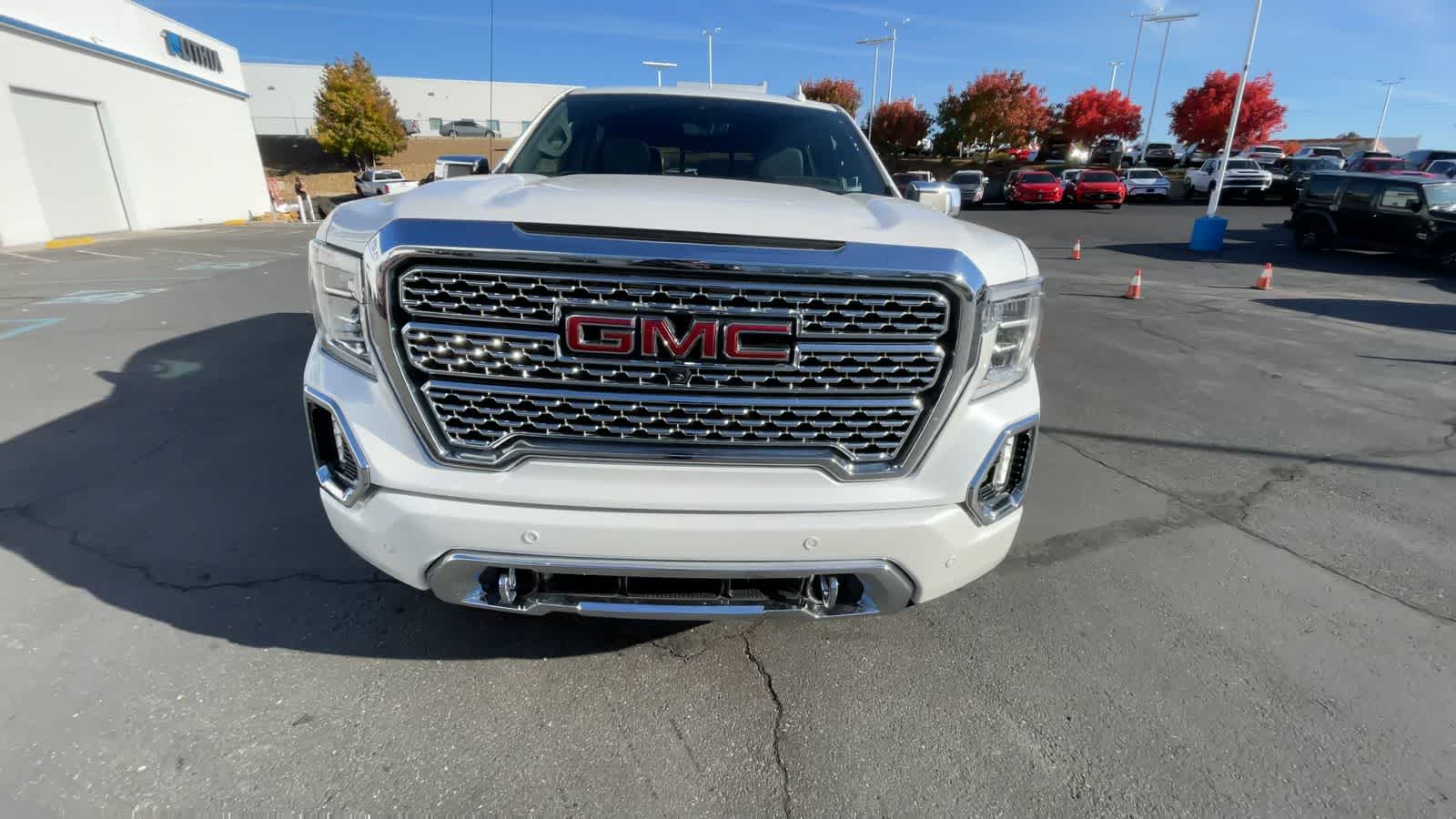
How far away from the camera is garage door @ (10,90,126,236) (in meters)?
16.9

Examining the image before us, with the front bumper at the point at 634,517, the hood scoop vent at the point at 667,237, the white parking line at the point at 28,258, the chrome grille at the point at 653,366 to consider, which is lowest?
the white parking line at the point at 28,258

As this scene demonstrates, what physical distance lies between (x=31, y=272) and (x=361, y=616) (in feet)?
46.4

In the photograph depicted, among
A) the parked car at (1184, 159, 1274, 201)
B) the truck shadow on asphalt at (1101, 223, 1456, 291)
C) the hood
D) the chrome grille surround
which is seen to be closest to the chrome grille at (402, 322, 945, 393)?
the chrome grille surround

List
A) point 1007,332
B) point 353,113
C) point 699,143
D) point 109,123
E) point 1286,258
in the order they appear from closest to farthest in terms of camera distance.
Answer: point 1007,332
point 699,143
point 1286,258
point 109,123
point 353,113

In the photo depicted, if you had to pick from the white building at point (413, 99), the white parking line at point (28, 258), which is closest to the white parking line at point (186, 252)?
the white parking line at point (28, 258)

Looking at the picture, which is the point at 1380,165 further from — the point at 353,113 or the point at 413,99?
the point at 413,99

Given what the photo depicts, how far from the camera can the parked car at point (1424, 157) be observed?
85.7 feet

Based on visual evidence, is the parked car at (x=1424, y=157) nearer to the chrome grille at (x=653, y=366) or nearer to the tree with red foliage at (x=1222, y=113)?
the tree with red foliage at (x=1222, y=113)

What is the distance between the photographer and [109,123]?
19.5 metres

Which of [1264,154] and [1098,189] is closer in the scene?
[1098,189]

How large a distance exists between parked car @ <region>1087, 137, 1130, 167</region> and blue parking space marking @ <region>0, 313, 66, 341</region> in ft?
172

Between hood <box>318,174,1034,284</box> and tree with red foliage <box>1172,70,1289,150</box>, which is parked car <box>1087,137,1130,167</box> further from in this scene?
hood <box>318,174,1034,284</box>

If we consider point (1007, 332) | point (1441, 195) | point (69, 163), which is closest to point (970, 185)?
point (1441, 195)

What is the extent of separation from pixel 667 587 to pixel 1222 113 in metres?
→ 58.4
